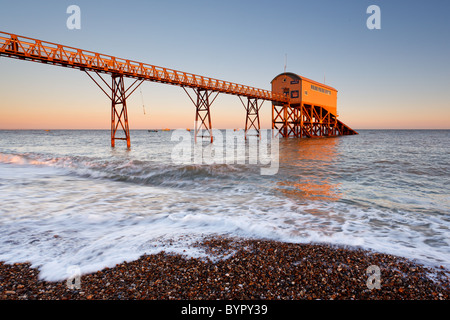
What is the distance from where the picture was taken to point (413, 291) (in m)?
2.55

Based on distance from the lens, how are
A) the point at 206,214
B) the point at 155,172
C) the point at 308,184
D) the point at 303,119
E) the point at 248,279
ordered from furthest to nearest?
the point at 303,119, the point at 155,172, the point at 308,184, the point at 206,214, the point at 248,279

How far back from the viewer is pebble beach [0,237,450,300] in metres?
2.48

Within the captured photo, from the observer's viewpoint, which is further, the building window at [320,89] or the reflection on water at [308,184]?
the building window at [320,89]

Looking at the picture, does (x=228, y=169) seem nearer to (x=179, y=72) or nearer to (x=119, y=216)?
(x=119, y=216)

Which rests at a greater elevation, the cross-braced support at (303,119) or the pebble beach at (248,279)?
the cross-braced support at (303,119)

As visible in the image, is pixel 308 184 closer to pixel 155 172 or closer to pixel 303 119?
pixel 155 172

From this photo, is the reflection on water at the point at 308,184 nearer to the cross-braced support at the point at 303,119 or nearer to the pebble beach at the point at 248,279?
the pebble beach at the point at 248,279

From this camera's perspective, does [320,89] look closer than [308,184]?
No

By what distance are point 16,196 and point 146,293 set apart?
7.09m

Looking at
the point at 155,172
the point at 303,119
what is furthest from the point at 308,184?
the point at 303,119

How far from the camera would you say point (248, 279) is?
2746 mm

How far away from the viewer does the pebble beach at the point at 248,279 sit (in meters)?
2.48

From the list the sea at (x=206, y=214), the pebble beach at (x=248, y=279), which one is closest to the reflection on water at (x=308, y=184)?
the sea at (x=206, y=214)
